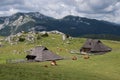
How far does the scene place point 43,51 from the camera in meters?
97.1

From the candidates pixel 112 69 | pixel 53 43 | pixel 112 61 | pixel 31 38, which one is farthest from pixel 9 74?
pixel 31 38

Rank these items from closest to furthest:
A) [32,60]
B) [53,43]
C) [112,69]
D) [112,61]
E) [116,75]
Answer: [116,75], [112,69], [112,61], [32,60], [53,43]

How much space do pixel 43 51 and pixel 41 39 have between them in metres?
83.6

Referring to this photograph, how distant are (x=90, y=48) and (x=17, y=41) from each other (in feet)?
191

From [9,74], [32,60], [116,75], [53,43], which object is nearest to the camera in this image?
[9,74]

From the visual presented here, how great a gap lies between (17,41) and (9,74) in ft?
446

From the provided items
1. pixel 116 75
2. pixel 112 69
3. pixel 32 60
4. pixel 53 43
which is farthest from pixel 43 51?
pixel 53 43

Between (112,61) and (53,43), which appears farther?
(53,43)

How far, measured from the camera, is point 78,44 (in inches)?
6683

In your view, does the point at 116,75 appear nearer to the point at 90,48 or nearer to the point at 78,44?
the point at 90,48

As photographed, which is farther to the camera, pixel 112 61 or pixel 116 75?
pixel 112 61

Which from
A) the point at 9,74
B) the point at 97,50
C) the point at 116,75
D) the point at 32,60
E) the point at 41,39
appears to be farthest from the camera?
the point at 41,39

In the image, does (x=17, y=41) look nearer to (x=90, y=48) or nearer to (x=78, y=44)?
(x=78, y=44)

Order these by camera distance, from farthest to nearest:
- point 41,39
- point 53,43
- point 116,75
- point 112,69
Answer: point 41,39 < point 53,43 < point 112,69 < point 116,75
